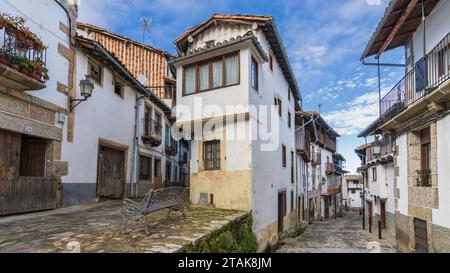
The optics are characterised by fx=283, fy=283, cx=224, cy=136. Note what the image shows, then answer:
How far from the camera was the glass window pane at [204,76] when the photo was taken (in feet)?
33.5

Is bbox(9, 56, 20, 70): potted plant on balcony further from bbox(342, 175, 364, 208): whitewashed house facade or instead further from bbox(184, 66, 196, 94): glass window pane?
bbox(342, 175, 364, 208): whitewashed house facade

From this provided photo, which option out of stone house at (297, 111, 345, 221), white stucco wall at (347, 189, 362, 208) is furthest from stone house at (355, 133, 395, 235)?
white stucco wall at (347, 189, 362, 208)

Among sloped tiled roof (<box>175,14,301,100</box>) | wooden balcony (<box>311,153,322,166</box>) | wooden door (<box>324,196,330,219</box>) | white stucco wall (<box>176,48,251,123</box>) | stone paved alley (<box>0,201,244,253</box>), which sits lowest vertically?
wooden door (<box>324,196,330,219</box>)

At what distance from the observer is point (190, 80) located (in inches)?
416

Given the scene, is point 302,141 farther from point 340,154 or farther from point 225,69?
point 340,154

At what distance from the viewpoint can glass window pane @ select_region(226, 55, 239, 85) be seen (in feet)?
31.3

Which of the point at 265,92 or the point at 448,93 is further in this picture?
the point at 265,92

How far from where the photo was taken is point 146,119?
15.4 metres

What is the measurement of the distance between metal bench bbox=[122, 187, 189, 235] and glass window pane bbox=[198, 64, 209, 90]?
4.21 metres

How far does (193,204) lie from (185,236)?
188 inches

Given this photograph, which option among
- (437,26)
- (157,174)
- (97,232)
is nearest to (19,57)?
(97,232)

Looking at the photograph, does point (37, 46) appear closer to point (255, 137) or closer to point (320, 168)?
point (255, 137)

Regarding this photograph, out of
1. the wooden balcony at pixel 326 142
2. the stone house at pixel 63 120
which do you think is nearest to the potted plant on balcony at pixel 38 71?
the stone house at pixel 63 120

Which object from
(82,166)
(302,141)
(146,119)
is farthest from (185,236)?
(302,141)
